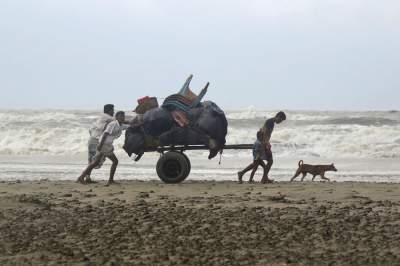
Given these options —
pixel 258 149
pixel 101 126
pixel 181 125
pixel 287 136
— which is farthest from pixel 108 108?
pixel 287 136

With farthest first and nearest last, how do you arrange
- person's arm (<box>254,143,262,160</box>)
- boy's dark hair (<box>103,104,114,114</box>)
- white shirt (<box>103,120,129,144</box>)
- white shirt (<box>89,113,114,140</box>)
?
boy's dark hair (<box>103,104,114,114</box>) < white shirt (<box>89,113,114,140</box>) < person's arm (<box>254,143,262,160</box>) < white shirt (<box>103,120,129,144</box>)

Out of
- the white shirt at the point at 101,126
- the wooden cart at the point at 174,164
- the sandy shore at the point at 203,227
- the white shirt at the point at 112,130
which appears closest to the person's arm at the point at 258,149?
the wooden cart at the point at 174,164

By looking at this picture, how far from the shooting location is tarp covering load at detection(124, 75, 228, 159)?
12883 mm

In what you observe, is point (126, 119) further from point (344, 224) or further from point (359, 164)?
point (359, 164)

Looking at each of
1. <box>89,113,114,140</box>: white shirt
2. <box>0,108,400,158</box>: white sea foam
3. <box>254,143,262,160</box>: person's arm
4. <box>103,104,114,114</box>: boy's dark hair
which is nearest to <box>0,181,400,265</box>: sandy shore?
<box>254,143,262,160</box>: person's arm

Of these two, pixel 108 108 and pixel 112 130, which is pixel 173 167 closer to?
pixel 112 130

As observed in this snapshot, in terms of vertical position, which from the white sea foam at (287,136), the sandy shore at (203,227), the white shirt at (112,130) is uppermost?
the white shirt at (112,130)

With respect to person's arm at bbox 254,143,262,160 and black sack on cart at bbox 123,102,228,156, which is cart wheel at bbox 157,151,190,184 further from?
person's arm at bbox 254,143,262,160

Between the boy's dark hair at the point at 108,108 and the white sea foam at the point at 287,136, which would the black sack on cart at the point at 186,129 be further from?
the white sea foam at the point at 287,136

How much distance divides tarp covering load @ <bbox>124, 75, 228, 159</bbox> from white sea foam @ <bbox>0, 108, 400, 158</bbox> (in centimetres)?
1259

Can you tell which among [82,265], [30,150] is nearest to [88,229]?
[82,265]

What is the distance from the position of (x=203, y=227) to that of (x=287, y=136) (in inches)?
1029

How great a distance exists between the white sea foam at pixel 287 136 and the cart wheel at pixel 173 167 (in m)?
12.5

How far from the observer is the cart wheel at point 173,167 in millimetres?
13039
